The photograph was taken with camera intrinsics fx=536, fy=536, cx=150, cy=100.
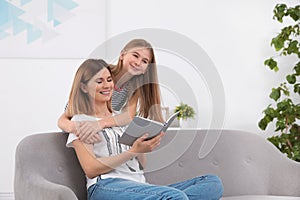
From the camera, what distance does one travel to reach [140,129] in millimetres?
1780

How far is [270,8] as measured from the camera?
339 cm

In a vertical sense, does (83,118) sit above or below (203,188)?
above

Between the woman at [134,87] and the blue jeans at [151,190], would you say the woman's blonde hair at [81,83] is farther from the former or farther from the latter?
the blue jeans at [151,190]

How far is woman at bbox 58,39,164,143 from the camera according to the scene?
1.98 metres

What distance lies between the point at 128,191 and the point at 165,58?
1582mm

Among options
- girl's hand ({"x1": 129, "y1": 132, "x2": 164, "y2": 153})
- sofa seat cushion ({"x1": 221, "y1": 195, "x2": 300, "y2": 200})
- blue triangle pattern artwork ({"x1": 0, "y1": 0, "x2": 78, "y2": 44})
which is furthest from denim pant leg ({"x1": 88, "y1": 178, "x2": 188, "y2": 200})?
blue triangle pattern artwork ({"x1": 0, "y1": 0, "x2": 78, "y2": 44})

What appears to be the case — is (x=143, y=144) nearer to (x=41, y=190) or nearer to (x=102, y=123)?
(x=102, y=123)

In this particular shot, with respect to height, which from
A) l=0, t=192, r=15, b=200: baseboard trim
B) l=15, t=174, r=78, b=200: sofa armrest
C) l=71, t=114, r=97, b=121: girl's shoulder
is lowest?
l=0, t=192, r=15, b=200: baseboard trim

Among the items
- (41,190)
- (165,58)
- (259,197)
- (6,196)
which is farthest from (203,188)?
(6,196)

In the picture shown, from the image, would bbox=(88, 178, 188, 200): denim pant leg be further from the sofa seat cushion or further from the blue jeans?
the sofa seat cushion

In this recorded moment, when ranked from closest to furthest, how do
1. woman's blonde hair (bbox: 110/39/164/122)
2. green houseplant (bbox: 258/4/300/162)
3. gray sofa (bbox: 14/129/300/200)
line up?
woman's blonde hair (bbox: 110/39/164/122) → gray sofa (bbox: 14/129/300/200) → green houseplant (bbox: 258/4/300/162)

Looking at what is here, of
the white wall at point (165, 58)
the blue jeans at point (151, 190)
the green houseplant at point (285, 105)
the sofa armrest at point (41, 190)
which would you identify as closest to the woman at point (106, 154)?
the blue jeans at point (151, 190)

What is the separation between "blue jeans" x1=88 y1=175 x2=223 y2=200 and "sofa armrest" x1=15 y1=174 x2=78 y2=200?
0.61ft

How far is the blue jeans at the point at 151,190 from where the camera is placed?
1.74m
